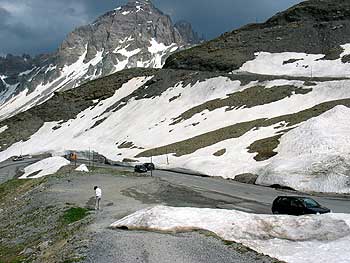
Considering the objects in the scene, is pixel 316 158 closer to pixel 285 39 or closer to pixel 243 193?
pixel 243 193

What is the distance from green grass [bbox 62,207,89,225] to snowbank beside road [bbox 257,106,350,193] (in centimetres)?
1985

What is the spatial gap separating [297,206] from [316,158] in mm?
16197

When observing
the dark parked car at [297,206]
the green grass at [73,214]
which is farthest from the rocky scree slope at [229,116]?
the green grass at [73,214]

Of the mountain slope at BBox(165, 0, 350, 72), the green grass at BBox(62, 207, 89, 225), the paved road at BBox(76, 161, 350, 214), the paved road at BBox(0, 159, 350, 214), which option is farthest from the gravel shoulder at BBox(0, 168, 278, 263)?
the mountain slope at BBox(165, 0, 350, 72)

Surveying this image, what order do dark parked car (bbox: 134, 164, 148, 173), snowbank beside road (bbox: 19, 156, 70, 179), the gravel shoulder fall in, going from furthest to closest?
snowbank beside road (bbox: 19, 156, 70, 179) → dark parked car (bbox: 134, 164, 148, 173) → the gravel shoulder

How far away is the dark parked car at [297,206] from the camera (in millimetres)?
26703

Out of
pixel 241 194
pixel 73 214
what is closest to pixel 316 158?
pixel 241 194

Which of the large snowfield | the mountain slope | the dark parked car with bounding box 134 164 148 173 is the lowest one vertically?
the dark parked car with bounding box 134 164 148 173

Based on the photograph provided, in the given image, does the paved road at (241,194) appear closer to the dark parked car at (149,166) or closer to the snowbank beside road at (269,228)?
the dark parked car at (149,166)

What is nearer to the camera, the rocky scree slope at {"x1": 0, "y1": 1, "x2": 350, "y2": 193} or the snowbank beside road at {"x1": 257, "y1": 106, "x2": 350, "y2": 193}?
the snowbank beside road at {"x1": 257, "y1": 106, "x2": 350, "y2": 193}

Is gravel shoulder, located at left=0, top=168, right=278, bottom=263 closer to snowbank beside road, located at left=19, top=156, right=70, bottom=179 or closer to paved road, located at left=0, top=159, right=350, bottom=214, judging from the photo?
paved road, located at left=0, top=159, right=350, bottom=214

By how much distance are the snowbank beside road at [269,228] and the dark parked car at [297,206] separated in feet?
13.9

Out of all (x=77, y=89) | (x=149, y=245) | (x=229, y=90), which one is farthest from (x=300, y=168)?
(x=77, y=89)

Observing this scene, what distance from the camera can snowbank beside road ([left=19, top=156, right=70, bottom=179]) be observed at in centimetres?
6656
